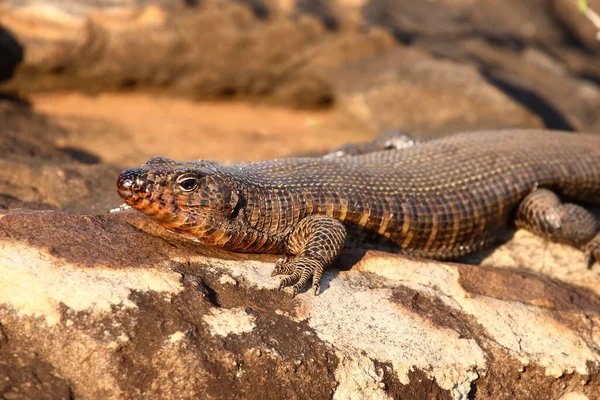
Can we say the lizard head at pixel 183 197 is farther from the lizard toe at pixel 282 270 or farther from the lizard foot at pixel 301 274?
the lizard foot at pixel 301 274

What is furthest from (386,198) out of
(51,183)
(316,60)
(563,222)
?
(316,60)

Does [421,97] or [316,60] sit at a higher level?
[421,97]

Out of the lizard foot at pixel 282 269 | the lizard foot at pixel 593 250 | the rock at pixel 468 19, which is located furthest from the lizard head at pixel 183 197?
the rock at pixel 468 19

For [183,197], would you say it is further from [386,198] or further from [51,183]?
[51,183]

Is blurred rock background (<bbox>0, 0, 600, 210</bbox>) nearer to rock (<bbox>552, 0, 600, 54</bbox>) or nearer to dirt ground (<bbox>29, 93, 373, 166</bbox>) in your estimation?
dirt ground (<bbox>29, 93, 373, 166</bbox>)

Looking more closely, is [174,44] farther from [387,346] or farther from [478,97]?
[387,346]

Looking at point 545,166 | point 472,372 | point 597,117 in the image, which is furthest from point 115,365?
point 597,117
